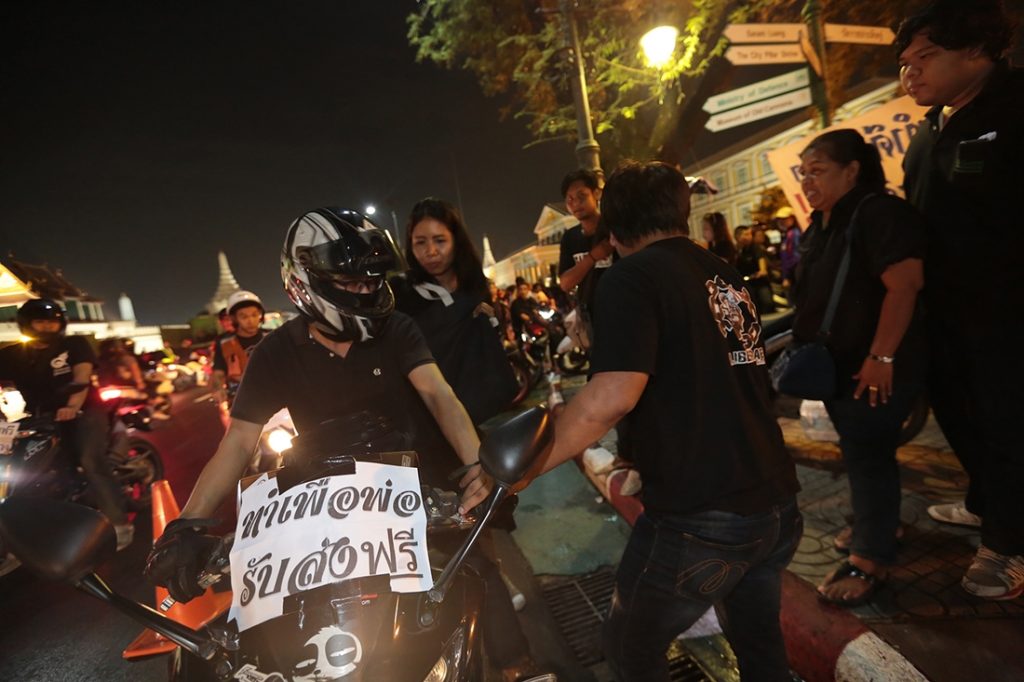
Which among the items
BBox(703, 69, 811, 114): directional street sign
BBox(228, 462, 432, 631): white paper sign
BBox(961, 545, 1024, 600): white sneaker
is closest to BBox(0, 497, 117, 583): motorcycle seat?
BBox(228, 462, 432, 631): white paper sign

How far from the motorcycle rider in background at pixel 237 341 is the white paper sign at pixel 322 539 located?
4.96 meters

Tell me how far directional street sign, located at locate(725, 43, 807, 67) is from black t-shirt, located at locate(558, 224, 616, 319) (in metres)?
3.43

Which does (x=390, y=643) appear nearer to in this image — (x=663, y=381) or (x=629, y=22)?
(x=663, y=381)

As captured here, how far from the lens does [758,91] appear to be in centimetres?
646

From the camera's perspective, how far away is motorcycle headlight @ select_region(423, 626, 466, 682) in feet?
4.25

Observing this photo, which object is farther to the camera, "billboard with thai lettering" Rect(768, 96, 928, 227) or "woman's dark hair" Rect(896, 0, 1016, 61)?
"billboard with thai lettering" Rect(768, 96, 928, 227)

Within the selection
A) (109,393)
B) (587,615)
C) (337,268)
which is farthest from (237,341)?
(587,615)

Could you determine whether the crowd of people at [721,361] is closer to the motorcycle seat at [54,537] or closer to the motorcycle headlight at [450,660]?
the motorcycle seat at [54,537]

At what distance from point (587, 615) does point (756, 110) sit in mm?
6333

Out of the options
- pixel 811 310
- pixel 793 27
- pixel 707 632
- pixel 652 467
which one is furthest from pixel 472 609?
pixel 793 27

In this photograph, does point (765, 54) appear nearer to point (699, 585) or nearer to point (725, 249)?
point (725, 249)

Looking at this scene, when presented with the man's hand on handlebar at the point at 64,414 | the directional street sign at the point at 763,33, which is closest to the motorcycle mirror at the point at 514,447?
the man's hand on handlebar at the point at 64,414

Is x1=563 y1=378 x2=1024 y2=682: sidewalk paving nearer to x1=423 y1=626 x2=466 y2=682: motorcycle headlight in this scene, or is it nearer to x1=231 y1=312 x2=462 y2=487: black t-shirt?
x1=423 y1=626 x2=466 y2=682: motorcycle headlight

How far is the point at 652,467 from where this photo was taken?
5.49 feet
